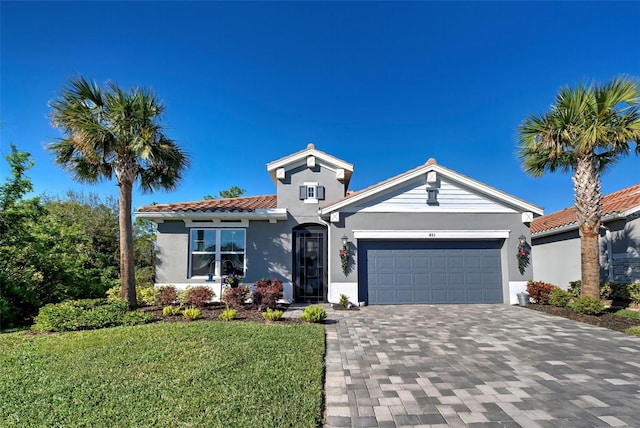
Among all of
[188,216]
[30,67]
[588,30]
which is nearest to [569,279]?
[588,30]

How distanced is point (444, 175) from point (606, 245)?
7.09 metres

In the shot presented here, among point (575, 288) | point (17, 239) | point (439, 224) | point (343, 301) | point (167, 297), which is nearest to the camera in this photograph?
point (17, 239)

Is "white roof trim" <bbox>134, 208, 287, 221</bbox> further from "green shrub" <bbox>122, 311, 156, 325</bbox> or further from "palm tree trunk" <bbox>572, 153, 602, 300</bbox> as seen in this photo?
"palm tree trunk" <bbox>572, 153, 602, 300</bbox>

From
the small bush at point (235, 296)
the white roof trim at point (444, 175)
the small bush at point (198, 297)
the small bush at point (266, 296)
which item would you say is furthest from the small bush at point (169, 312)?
the white roof trim at point (444, 175)

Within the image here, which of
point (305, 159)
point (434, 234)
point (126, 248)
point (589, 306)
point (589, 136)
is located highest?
point (305, 159)

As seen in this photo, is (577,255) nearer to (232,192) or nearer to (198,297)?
(198,297)

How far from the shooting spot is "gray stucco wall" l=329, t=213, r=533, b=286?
11.5 metres

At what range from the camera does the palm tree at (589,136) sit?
358 inches

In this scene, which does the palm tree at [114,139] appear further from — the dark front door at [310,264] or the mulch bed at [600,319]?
the mulch bed at [600,319]

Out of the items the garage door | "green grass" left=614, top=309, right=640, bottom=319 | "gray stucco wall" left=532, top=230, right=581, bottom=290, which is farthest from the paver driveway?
"gray stucco wall" left=532, top=230, right=581, bottom=290

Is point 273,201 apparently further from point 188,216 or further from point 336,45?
point 336,45

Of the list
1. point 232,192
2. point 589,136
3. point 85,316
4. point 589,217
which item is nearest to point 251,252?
point 85,316

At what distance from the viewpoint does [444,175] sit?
11.8 meters

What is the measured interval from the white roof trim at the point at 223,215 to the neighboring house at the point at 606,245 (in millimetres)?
12297
